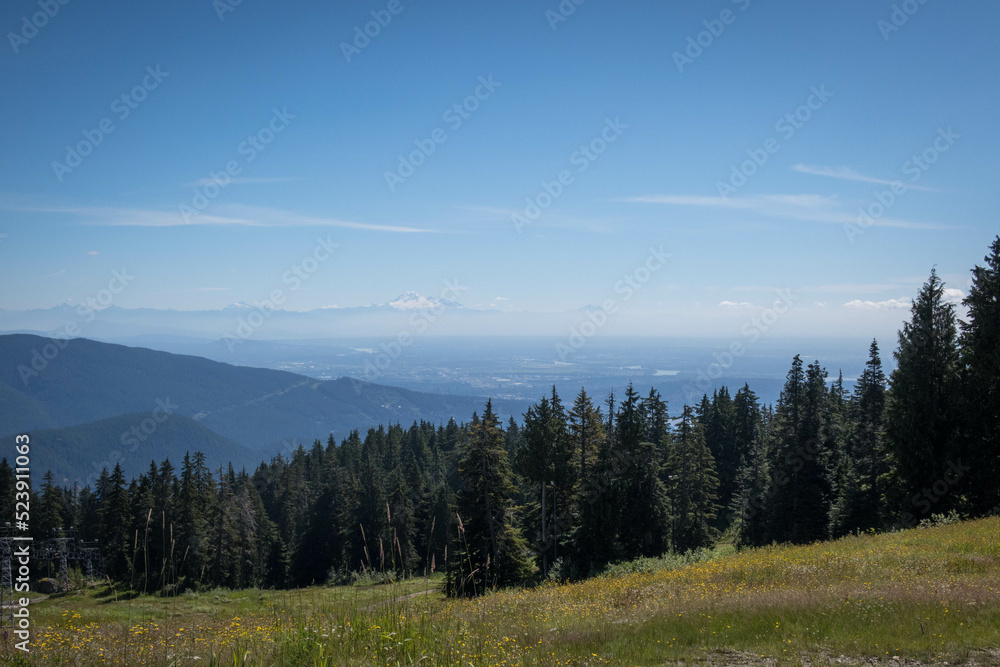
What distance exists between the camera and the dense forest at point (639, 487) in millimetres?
24641

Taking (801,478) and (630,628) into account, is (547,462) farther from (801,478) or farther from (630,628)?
(630,628)

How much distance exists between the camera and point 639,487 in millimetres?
34969

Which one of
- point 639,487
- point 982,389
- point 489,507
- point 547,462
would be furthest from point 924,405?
point 489,507

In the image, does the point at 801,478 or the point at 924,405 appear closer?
the point at 924,405

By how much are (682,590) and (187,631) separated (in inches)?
409

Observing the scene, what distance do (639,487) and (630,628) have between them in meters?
27.2

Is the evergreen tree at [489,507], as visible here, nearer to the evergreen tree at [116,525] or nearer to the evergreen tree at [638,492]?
the evergreen tree at [638,492]

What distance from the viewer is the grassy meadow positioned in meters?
6.39

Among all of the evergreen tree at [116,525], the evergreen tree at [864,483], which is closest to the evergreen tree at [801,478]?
the evergreen tree at [864,483]

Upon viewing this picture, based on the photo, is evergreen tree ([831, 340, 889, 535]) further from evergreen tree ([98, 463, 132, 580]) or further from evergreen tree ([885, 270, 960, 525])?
evergreen tree ([98, 463, 132, 580])

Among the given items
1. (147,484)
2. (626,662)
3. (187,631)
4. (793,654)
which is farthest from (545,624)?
(147,484)

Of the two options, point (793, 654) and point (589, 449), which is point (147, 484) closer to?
point (589, 449)

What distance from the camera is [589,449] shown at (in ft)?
120

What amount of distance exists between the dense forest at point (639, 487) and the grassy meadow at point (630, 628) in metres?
0.93
